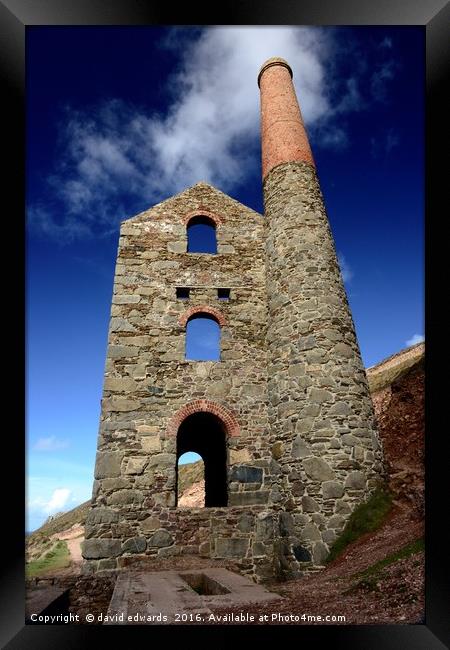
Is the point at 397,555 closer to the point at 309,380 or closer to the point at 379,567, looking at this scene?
the point at 379,567

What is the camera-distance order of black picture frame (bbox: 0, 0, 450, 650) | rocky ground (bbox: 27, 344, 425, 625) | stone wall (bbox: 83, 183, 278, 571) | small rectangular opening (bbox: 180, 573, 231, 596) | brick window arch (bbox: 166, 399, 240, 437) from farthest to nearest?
brick window arch (bbox: 166, 399, 240, 437)
stone wall (bbox: 83, 183, 278, 571)
small rectangular opening (bbox: 180, 573, 231, 596)
rocky ground (bbox: 27, 344, 425, 625)
black picture frame (bbox: 0, 0, 450, 650)

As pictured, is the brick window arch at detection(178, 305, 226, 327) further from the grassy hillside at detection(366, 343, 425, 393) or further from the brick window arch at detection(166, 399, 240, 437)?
the grassy hillside at detection(366, 343, 425, 393)

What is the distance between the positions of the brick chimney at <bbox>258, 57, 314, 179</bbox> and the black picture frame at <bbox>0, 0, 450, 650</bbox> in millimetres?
8947

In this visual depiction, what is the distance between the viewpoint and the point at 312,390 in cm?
953

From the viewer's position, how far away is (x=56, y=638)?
350 cm

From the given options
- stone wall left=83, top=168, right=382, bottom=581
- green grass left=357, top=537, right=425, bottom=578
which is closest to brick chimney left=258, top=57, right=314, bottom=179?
stone wall left=83, top=168, right=382, bottom=581

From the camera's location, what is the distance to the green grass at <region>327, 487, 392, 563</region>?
26.9 feet

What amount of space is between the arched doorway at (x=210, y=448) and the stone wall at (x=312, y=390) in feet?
12.5

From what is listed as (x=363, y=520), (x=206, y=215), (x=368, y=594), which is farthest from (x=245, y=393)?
(x=368, y=594)

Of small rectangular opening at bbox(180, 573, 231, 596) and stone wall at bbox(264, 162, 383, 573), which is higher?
stone wall at bbox(264, 162, 383, 573)
